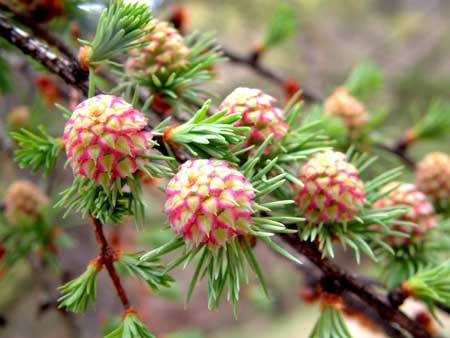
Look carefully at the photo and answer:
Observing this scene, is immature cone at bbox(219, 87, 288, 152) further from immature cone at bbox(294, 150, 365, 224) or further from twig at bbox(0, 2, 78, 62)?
twig at bbox(0, 2, 78, 62)

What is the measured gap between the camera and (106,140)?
1.17ft

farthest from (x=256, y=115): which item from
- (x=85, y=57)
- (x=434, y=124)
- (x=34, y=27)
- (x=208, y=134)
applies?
(x=434, y=124)

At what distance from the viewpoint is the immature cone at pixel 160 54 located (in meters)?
0.49

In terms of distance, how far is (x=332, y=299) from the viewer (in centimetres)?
49

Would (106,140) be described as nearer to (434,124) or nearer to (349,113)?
(349,113)

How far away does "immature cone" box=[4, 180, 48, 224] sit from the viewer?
77cm

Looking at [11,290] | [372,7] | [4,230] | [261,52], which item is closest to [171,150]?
[4,230]

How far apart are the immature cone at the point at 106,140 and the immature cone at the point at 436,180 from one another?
0.49 metres

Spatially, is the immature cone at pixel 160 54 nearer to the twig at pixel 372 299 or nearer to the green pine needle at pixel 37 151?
the green pine needle at pixel 37 151

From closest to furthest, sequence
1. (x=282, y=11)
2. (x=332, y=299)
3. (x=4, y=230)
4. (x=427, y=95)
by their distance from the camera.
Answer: (x=332, y=299) → (x=4, y=230) → (x=282, y=11) → (x=427, y=95)

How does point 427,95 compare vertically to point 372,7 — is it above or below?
below

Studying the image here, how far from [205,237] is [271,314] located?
91.3 inches

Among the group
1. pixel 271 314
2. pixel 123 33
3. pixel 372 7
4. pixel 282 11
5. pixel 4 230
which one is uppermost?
pixel 372 7

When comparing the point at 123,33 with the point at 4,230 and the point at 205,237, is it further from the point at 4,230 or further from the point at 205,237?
the point at 4,230
